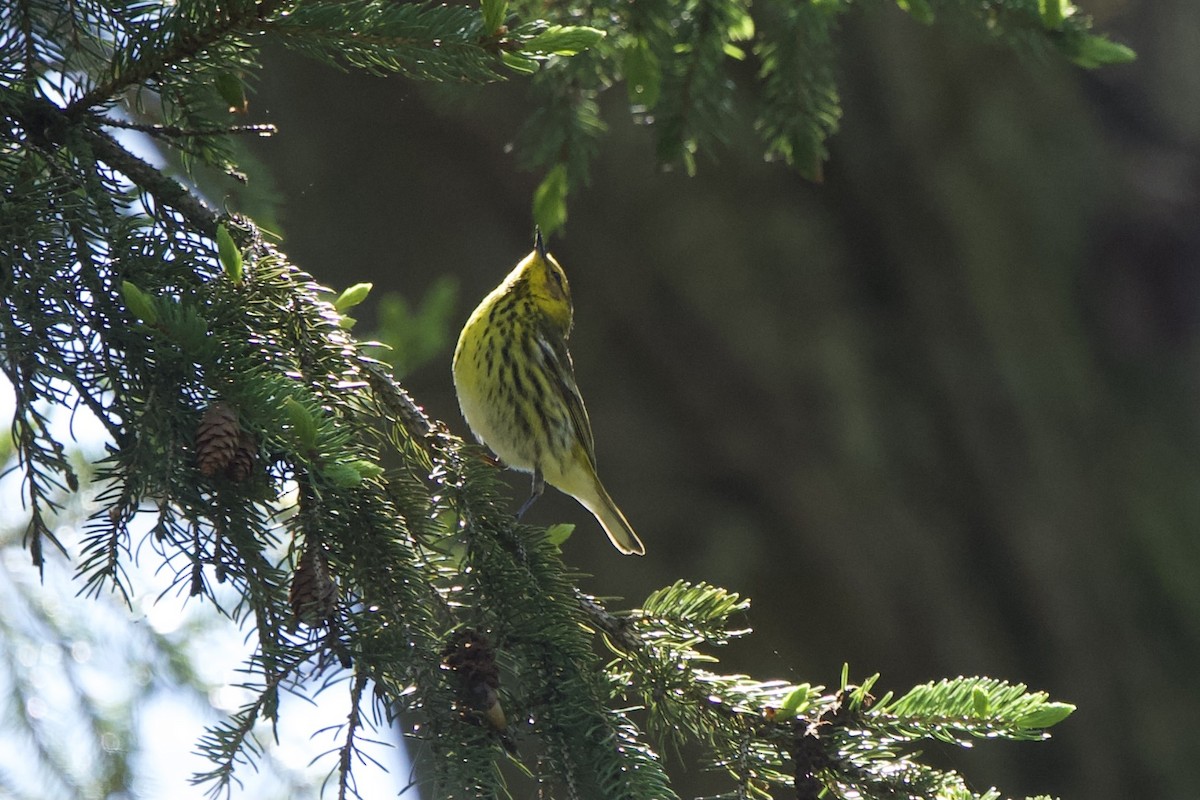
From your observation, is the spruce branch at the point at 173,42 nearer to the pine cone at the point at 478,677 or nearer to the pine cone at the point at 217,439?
the pine cone at the point at 217,439

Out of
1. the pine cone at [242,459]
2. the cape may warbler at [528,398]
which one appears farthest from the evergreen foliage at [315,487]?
the cape may warbler at [528,398]

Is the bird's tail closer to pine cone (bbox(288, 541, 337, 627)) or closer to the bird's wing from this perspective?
the bird's wing

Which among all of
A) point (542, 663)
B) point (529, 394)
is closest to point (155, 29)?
point (542, 663)

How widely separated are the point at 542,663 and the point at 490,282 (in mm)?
2993

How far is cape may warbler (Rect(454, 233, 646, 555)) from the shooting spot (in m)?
3.47

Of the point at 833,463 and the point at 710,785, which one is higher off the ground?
the point at 833,463

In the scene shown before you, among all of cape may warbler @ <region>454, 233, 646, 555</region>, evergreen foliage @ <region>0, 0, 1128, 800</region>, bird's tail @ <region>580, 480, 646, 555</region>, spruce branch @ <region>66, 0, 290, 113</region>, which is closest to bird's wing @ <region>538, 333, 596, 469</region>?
cape may warbler @ <region>454, 233, 646, 555</region>

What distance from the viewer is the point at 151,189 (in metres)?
1.73

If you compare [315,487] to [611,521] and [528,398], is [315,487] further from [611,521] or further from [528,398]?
[611,521]

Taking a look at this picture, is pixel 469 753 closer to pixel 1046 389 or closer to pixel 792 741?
pixel 792 741

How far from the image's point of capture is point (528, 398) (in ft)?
11.5

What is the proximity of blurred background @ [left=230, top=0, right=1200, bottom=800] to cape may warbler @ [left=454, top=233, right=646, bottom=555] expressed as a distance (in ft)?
1.87

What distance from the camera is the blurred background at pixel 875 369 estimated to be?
4445mm

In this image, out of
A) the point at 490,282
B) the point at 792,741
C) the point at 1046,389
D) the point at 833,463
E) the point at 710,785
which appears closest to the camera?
the point at 792,741
